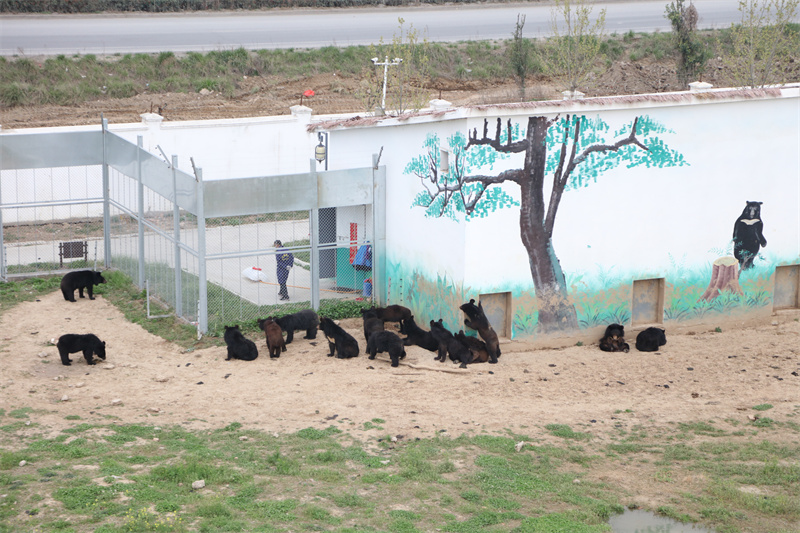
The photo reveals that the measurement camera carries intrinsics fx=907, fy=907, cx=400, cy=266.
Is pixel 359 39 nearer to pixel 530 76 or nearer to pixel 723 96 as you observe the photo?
pixel 530 76

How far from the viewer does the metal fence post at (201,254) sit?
18.1 meters

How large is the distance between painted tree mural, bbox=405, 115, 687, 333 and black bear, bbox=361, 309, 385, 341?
2.41 metres

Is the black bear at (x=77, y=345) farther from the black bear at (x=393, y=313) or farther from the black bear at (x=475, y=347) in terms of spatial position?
the black bear at (x=475, y=347)

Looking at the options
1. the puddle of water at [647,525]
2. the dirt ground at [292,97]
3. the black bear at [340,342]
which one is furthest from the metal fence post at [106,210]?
the puddle of water at [647,525]

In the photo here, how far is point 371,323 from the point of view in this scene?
1816 cm

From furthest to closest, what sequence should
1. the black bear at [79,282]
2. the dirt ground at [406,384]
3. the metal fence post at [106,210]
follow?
the metal fence post at [106,210], the black bear at [79,282], the dirt ground at [406,384]

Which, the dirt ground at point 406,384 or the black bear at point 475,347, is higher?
the black bear at point 475,347

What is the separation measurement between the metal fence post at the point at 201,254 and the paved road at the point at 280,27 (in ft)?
75.8

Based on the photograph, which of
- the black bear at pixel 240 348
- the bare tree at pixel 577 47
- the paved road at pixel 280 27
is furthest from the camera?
the paved road at pixel 280 27

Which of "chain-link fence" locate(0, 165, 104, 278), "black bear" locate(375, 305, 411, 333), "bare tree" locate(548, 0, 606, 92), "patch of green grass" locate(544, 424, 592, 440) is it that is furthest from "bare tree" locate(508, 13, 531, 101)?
"patch of green grass" locate(544, 424, 592, 440)

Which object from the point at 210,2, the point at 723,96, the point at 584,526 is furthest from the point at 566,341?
the point at 210,2

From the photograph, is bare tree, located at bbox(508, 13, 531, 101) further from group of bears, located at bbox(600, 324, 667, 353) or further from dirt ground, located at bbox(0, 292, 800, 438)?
dirt ground, located at bbox(0, 292, 800, 438)

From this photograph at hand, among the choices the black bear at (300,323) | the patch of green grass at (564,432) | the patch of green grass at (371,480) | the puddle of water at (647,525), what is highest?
the black bear at (300,323)

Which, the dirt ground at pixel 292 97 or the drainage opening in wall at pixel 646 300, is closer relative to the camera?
the drainage opening in wall at pixel 646 300
